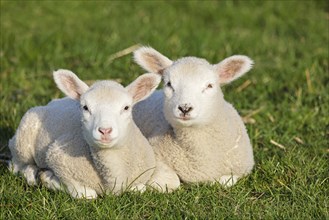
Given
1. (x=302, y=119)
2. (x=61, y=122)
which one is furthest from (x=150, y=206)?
(x=302, y=119)

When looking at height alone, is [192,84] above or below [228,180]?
above

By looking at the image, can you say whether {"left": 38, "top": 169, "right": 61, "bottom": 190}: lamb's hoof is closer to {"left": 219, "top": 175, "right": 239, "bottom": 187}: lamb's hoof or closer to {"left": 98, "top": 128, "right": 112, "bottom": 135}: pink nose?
{"left": 98, "top": 128, "right": 112, "bottom": 135}: pink nose

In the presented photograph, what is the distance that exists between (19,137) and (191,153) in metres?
1.44

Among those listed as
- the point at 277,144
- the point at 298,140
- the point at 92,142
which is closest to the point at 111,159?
the point at 92,142

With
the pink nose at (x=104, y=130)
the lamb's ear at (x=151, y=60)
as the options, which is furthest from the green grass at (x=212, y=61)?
the lamb's ear at (x=151, y=60)

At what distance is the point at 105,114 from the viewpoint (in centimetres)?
569

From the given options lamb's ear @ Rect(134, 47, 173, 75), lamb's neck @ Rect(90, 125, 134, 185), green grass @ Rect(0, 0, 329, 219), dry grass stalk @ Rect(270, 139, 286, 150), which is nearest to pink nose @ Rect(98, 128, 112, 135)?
lamb's neck @ Rect(90, 125, 134, 185)

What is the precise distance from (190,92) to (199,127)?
0.39 metres

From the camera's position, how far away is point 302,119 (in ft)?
26.5

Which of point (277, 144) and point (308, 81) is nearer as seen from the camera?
point (277, 144)

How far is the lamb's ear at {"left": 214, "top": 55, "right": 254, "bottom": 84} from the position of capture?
254 inches

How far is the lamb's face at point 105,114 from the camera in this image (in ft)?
18.4

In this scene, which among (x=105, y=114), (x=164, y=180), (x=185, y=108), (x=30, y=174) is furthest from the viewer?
(x=30, y=174)

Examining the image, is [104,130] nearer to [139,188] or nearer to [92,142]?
[92,142]
